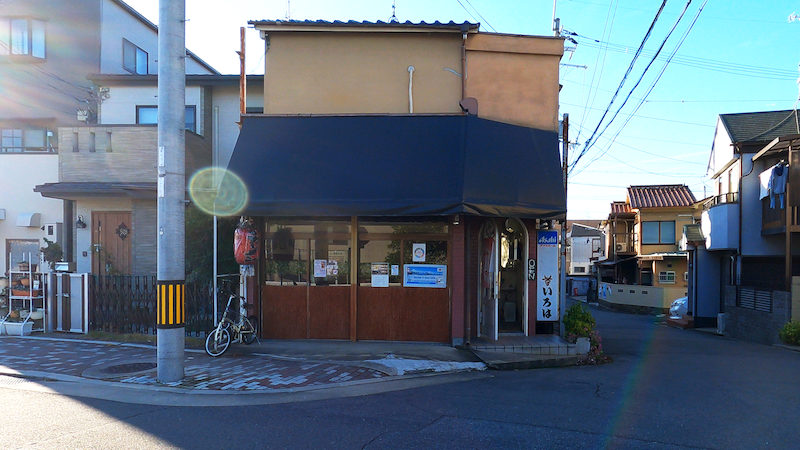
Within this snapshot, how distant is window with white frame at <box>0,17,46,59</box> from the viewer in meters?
18.4

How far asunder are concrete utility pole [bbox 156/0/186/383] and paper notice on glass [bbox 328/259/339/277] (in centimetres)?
364

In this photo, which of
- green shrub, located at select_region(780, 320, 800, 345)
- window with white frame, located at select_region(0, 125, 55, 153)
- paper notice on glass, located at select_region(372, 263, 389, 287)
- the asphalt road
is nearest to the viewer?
Result: the asphalt road

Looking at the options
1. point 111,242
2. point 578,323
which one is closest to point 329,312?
point 578,323

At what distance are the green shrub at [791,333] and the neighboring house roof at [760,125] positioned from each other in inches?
302

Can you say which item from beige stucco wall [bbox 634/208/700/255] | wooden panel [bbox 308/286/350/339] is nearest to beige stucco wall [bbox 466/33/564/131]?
wooden panel [bbox 308/286/350/339]

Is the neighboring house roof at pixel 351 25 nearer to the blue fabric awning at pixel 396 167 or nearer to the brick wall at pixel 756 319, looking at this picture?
the blue fabric awning at pixel 396 167

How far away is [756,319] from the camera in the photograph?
18.4 m

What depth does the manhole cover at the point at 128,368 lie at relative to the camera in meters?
8.87

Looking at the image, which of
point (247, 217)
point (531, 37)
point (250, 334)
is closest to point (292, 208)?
point (247, 217)

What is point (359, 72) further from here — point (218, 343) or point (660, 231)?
point (660, 231)

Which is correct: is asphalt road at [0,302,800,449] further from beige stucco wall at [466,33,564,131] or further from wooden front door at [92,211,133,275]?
wooden front door at [92,211,133,275]

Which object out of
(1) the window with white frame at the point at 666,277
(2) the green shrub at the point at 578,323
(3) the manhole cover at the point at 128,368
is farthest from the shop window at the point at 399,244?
(1) the window with white frame at the point at 666,277

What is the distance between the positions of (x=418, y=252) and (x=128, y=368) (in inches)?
220

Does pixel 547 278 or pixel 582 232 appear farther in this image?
pixel 582 232
